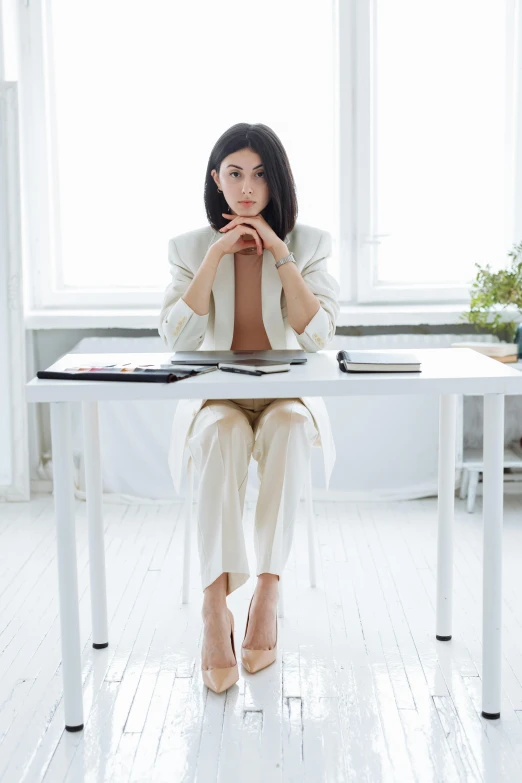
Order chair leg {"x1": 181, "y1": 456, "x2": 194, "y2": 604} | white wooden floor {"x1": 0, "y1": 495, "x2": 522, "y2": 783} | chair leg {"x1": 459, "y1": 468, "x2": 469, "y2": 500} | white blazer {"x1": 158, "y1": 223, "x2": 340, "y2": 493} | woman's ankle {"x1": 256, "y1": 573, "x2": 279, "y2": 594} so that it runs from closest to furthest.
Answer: white wooden floor {"x1": 0, "y1": 495, "x2": 522, "y2": 783}
woman's ankle {"x1": 256, "y1": 573, "x2": 279, "y2": 594}
white blazer {"x1": 158, "y1": 223, "x2": 340, "y2": 493}
chair leg {"x1": 181, "y1": 456, "x2": 194, "y2": 604}
chair leg {"x1": 459, "y1": 468, "x2": 469, "y2": 500}

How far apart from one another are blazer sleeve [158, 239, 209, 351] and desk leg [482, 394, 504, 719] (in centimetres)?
82

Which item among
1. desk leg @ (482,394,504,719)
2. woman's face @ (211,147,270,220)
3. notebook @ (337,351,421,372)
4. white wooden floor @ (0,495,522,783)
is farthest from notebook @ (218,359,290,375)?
white wooden floor @ (0,495,522,783)

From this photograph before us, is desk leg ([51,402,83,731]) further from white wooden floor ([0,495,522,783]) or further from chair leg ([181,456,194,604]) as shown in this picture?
chair leg ([181,456,194,604])

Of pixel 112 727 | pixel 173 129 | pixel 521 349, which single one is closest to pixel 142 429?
pixel 173 129

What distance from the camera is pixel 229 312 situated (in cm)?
232

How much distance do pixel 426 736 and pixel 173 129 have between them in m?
2.57

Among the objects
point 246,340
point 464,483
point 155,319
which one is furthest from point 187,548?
point 464,483

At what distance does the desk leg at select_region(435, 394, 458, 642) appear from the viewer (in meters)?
2.09

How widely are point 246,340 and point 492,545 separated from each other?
899 millimetres

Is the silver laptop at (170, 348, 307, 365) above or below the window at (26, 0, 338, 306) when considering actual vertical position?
below

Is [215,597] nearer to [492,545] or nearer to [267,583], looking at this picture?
[267,583]

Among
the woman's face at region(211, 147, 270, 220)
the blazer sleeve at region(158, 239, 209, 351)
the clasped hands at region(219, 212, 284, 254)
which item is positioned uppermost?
the woman's face at region(211, 147, 270, 220)

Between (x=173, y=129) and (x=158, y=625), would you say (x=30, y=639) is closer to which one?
(x=158, y=625)

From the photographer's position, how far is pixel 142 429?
3432mm
